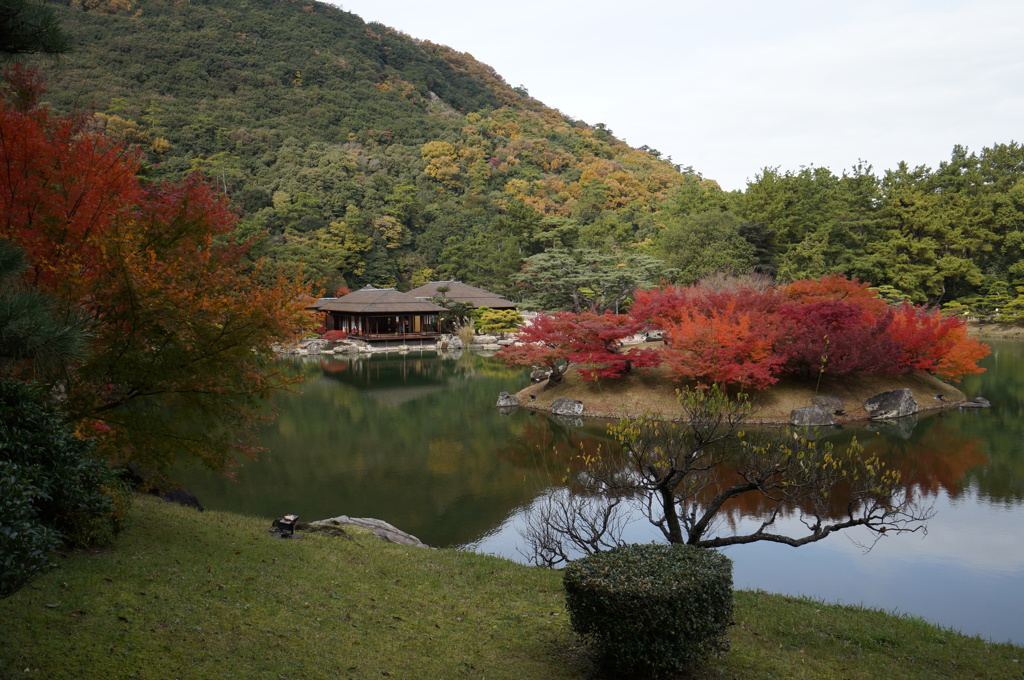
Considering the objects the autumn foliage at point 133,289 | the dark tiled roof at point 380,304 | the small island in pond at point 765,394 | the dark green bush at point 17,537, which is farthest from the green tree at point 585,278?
the dark green bush at point 17,537

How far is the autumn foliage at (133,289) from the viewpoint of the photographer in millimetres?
5543

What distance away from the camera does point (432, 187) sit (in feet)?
184

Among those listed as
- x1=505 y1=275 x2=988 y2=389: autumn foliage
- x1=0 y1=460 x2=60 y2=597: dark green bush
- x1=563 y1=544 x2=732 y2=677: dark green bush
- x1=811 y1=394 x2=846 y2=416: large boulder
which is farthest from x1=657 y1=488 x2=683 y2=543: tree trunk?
x1=811 y1=394 x2=846 y2=416: large boulder

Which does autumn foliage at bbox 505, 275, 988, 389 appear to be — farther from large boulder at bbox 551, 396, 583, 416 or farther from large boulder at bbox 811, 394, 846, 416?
large boulder at bbox 551, 396, 583, 416

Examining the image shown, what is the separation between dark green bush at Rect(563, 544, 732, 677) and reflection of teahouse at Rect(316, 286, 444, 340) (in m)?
29.1

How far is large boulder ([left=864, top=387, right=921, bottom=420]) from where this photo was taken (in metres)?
15.8

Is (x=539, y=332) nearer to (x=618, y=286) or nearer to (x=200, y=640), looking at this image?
(x=618, y=286)

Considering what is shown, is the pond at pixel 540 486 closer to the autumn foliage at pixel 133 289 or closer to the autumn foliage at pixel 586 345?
the autumn foliage at pixel 586 345

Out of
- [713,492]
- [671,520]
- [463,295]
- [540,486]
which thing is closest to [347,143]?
[463,295]

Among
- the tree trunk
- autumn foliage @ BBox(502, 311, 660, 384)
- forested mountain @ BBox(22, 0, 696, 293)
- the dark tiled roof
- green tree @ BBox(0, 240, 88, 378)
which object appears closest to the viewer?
green tree @ BBox(0, 240, 88, 378)

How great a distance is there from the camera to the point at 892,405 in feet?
52.3

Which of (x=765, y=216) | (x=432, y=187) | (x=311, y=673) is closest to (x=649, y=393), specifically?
(x=311, y=673)

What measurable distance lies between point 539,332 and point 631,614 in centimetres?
1436

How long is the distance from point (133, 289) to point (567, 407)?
12.3 meters
